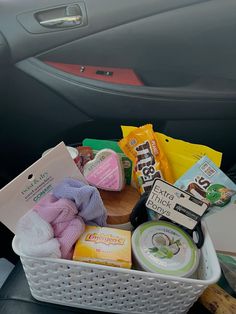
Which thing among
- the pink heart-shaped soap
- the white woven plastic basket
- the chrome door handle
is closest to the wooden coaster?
the pink heart-shaped soap

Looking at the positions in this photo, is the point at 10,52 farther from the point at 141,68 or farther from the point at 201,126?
the point at 201,126

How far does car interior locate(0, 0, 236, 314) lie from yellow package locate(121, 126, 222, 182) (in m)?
0.18

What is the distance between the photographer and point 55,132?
3.47ft

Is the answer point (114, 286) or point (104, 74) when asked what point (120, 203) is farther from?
point (104, 74)

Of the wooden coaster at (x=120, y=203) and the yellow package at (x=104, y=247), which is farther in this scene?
the wooden coaster at (x=120, y=203)

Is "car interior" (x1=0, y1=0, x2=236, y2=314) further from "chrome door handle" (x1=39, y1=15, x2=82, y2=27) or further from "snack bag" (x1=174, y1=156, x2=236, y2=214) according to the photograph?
"snack bag" (x1=174, y1=156, x2=236, y2=214)

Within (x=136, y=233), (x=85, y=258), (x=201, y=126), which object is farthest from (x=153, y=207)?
(x=201, y=126)

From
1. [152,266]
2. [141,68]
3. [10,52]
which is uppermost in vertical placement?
[10,52]

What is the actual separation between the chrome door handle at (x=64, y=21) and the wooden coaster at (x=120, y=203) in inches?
17.3

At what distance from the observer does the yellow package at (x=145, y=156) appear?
82 centimetres

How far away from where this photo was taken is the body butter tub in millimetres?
632

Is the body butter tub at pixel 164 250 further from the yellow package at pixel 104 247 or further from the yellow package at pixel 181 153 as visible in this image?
the yellow package at pixel 181 153

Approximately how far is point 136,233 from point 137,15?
560 mm

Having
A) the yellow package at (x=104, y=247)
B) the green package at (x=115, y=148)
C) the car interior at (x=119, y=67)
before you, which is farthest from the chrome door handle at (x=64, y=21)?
the yellow package at (x=104, y=247)
